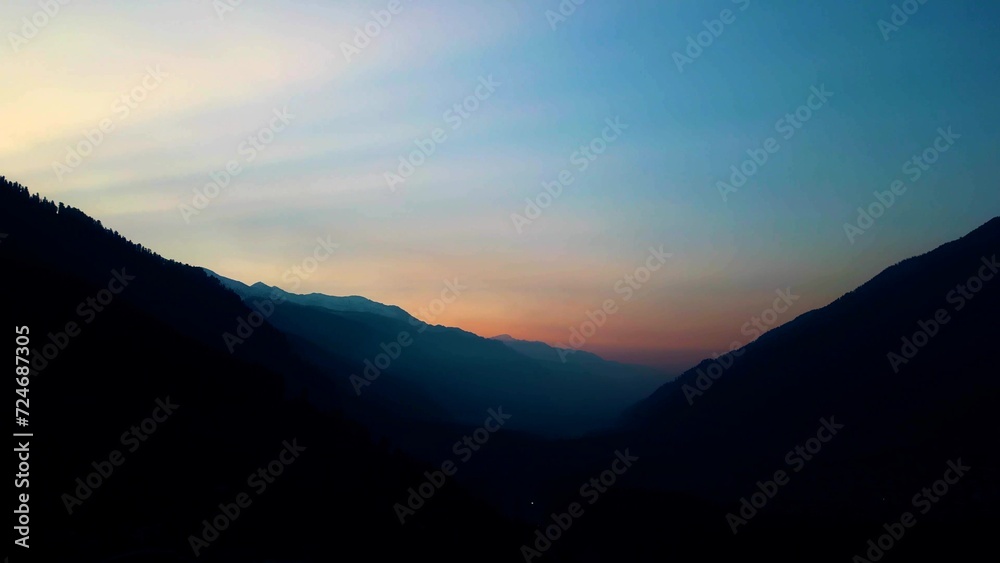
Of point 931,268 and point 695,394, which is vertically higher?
point 931,268

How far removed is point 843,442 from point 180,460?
117787 mm

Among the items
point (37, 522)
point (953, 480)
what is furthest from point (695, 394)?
point (37, 522)

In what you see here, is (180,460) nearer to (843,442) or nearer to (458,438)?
(458,438)

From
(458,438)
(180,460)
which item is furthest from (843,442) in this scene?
(180,460)

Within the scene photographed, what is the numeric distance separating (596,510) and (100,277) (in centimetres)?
7226

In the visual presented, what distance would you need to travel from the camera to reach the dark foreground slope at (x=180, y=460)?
23734 millimetres

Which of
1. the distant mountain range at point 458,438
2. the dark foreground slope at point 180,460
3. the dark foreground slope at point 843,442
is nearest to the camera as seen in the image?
the dark foreground slope at point 180,460

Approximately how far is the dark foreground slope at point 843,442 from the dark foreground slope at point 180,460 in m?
20.8

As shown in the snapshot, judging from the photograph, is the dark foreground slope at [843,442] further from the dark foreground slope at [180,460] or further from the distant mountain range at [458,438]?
the dark foreground slope at [180,460]

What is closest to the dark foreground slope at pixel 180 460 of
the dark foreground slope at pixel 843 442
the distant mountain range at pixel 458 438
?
the distant mountain range at pixel 458 438

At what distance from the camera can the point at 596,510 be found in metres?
75.2

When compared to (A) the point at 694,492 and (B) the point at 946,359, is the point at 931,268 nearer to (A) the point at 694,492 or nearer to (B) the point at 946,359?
(B) the point at 946,359

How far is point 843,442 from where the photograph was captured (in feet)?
356

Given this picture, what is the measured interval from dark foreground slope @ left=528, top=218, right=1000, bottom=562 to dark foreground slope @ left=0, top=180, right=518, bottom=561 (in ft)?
68.4
